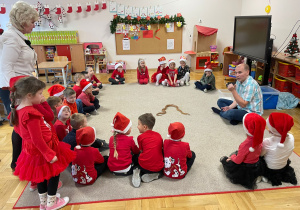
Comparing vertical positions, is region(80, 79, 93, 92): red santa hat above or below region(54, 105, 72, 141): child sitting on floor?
above

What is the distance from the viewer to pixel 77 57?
6.32m

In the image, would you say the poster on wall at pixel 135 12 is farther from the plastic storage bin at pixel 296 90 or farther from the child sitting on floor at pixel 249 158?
the child sitting on floor at pixel 249 158

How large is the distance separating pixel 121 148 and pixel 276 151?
1348 millimetres

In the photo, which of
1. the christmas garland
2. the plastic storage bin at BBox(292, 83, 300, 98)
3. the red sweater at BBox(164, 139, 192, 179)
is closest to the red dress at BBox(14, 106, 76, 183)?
the red sweater at BBox(164, 139, 192, 179)

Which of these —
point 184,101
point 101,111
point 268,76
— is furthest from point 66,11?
point 268,76

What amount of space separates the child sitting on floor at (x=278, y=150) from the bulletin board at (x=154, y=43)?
17.2ft

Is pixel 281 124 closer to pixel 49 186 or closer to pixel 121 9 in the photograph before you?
A: pixel 49 186

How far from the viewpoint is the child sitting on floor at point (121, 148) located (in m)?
2.06

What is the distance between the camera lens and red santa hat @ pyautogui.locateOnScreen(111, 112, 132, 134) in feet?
6.69

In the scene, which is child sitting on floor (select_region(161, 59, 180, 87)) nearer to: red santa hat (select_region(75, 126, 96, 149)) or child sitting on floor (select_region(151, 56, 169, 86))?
child sitting on floor (select_region(151, 56, 169, 86))

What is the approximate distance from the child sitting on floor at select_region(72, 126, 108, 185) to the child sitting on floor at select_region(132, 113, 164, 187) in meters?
0.37

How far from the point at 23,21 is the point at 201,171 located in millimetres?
2137

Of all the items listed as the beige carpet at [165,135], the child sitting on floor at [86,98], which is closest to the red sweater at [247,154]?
the beige carpet at [165,135]

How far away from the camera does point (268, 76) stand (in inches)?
177
